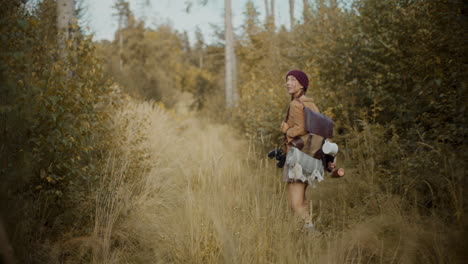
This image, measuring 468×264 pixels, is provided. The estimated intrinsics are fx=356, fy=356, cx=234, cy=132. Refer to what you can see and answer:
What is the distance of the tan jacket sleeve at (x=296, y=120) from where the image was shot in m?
3.65

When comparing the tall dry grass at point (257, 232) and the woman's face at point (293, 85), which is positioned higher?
the woman's face at point (293, 85)

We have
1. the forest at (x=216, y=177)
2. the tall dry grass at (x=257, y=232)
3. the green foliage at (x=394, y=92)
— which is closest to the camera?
the forest at (x=216, y=177)

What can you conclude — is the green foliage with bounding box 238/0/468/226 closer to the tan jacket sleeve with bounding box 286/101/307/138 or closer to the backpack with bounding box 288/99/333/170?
the tan jacket sleeve with bounding box 286/101/307/138

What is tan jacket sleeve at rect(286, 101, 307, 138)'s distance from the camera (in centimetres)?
365

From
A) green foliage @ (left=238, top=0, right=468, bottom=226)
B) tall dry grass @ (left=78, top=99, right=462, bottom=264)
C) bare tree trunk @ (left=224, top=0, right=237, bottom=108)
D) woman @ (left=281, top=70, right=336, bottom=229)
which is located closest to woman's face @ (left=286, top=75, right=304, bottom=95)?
woman @ (left=281, top=70, right=336, bottom=229)

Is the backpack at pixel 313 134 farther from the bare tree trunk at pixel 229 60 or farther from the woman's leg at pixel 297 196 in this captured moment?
the bare tree trunk at pixel 229 60

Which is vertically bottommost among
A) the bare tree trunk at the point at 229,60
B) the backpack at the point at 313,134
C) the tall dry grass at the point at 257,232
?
the tall dry grass at the point at 257,232

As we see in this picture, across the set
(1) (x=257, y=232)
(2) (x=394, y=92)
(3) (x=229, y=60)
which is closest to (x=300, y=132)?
(1) (x=257, y=232)

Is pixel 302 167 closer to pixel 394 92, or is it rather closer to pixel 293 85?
pixel 293 85

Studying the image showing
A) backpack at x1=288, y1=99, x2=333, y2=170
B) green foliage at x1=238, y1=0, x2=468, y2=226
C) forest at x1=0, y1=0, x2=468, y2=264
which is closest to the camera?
forest at x1=0, y1=0, x2=468, y2=264

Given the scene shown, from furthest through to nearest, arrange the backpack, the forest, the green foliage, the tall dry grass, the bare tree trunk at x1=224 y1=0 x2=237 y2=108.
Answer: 1. the bare tree trunk at x1=224 y1=0 x2=237 y2=108
2. the backpack
3. the green foliage
4. the tall dry grass
5. the forest

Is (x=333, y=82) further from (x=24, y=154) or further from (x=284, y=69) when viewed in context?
(x=24, y=154)

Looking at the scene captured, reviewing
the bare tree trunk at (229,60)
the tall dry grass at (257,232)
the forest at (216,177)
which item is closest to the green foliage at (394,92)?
the forest at (216,177)

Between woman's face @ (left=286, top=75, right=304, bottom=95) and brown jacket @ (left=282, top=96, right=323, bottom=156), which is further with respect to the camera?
woman's face @ (left=286, top=75, right=304, bottom=95)
